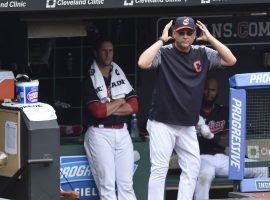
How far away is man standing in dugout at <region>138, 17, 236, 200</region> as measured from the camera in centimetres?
823

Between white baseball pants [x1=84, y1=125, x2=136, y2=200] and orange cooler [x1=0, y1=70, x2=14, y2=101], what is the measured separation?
1055 mm

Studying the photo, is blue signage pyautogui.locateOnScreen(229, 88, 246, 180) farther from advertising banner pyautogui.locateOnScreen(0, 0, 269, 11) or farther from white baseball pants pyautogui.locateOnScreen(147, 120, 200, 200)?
advertising banner pyautogui.locateOnScreen(0, 0, 269, 11)

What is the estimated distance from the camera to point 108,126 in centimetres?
902

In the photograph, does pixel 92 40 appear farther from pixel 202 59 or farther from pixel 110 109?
pixel 202 59

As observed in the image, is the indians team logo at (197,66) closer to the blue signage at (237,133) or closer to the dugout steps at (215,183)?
the blue signage at (237,133)

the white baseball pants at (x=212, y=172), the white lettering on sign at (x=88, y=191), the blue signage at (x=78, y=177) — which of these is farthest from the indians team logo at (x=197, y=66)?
the white lettering on sign at (x=88, y=191)

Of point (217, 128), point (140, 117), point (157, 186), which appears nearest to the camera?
point (157, 186)

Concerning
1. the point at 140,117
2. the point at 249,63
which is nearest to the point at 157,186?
the point at 140,117

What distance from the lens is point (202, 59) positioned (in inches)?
332

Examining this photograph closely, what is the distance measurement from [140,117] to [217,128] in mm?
1091

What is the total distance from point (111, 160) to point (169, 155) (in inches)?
35.1

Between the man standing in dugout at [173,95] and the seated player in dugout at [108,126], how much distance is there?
28.1 inches

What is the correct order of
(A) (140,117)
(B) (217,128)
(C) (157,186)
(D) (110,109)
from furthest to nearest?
1. (A) (140,117)
2. (B) (217,128)
3. (D) (110,109)
4. (C) (157,186)

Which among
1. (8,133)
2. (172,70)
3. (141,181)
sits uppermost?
(172,70)
